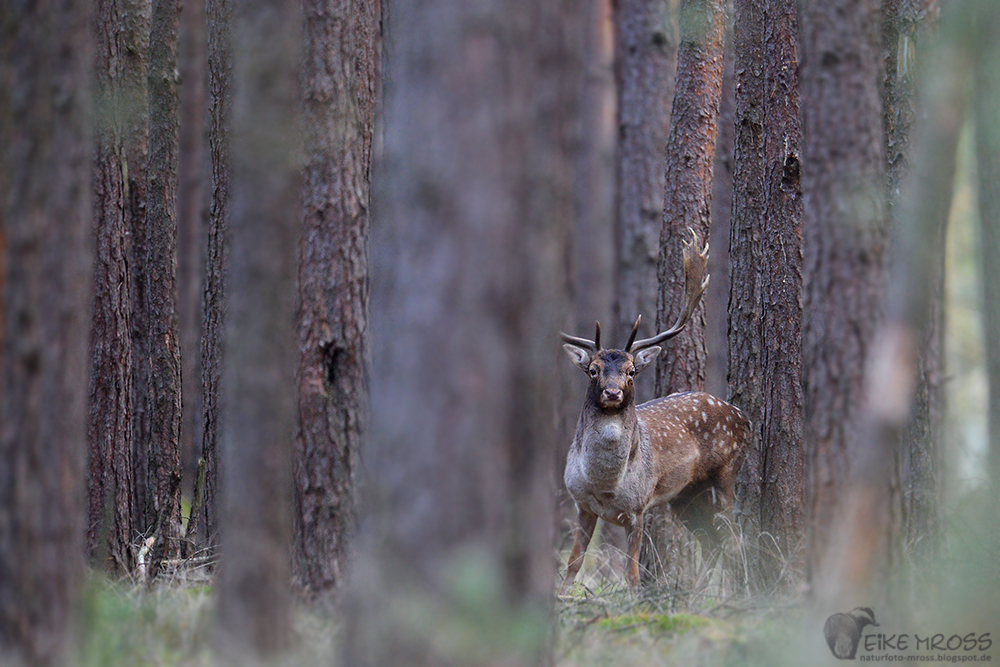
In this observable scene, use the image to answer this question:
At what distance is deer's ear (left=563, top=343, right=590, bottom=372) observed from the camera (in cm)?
884

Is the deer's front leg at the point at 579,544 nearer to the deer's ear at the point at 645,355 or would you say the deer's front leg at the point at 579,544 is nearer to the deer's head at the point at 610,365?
the deer's head at the point at 610,365

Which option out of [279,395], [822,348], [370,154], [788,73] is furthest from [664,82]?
[279,395]

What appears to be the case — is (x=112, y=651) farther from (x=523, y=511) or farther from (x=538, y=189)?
(x=538, y=189)

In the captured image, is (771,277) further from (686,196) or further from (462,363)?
(462,363)

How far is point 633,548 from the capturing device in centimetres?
847

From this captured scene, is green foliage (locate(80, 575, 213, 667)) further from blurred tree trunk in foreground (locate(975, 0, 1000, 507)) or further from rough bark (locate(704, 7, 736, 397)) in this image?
rough bark (locate(704, 7, 736, 397))

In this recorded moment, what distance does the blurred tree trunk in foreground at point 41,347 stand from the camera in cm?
412

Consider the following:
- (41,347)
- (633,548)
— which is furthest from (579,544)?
(41,347)

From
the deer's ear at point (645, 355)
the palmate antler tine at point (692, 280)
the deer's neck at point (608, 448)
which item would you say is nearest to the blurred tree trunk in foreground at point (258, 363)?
the deer's neck at point (608, 448)

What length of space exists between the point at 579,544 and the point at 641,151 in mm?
7812

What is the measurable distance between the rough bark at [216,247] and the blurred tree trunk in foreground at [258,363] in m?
3.66

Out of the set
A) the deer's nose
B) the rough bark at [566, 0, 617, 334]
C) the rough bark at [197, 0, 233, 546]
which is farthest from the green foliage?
the rough bark at [566, 0, 617, 334]

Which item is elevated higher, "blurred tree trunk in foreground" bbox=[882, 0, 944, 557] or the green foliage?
"blurred tree trunk in foreground" bbox=[882, 0, 944, 557]

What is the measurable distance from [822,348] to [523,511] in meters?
1.84
